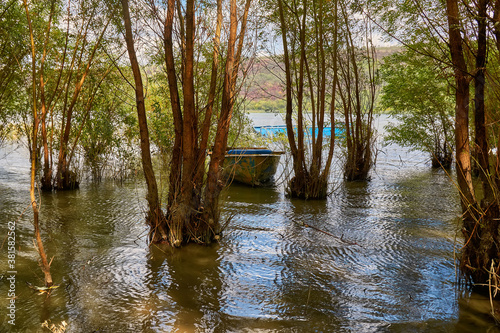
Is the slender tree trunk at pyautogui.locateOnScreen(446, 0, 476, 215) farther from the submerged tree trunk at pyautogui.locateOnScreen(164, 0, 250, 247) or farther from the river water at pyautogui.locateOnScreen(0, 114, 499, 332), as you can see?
the submerged tree trunk at pyautogui.locateOnScreen(164, 0, 250, 247)

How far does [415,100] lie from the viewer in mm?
10664

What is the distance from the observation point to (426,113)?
11.4 metres

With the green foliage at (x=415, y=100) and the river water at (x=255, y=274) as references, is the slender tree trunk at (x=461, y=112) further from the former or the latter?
the green foliage at (x=415, y=100)

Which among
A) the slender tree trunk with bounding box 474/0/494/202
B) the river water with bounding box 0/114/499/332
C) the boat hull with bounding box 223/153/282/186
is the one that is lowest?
the river water with bounding box 0/114/499/332

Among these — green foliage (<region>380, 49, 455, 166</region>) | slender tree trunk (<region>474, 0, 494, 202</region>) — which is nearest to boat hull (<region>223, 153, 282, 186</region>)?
green foliage (<region>380, 49, 455, 166</region>)

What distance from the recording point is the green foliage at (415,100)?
1034 centimetres

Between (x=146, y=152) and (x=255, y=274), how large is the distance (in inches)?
67.7

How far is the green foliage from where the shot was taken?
1034cm

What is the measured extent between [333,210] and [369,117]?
378cm

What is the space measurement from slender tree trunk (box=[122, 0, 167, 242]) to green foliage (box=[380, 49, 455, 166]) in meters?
7.49

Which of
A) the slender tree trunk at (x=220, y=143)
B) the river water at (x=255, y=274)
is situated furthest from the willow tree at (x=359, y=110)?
the slender tree trunk at (x=220, y=143)

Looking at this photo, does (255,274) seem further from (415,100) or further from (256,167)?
(415,100)

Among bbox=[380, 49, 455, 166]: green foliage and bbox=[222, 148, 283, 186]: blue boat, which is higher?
bbox=[380, 49, 455, 166]: green foliage

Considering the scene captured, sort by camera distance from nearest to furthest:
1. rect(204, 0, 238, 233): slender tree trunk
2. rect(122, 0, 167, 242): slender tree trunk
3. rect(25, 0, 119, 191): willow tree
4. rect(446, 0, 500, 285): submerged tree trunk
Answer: rect(446, 0, 500, 285): submerged tree trunk < rect(122, 0, 167, 242): slender tree trunk < rect(204, 0, 238, 233): slender tree trunk < rect(25, 0, 119, 191): willow tree
